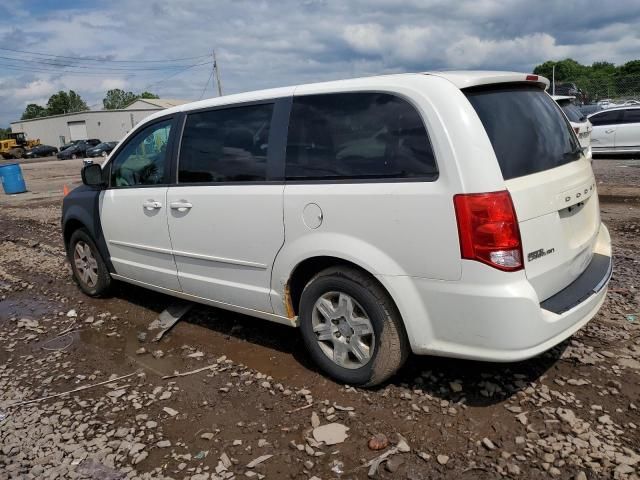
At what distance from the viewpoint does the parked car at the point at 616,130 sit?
47.4ft

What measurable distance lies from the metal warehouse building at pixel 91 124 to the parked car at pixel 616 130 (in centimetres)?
6280

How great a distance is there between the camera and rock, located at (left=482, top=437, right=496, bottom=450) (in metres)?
2.73

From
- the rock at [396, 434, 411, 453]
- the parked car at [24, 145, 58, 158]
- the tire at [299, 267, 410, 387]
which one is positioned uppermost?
the parked car at [24, 145, 58, 158]

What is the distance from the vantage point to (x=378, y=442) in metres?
2.83

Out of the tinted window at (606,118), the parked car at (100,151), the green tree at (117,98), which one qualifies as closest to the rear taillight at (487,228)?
the tinted window at (606,118)

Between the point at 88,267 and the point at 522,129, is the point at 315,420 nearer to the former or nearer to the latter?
the point at 522,129

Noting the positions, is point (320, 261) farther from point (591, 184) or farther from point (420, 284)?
point (591, 184)

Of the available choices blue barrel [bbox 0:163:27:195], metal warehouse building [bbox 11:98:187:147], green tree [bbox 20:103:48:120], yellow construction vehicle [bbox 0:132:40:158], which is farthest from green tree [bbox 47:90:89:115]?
blue barrel [bbox 0:163:27:195]

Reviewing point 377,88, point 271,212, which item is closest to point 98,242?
point 271,212

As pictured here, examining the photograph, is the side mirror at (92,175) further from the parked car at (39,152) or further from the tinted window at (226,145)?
the parked car at (39,152)

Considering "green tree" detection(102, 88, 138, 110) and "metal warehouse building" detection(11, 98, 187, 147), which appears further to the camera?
"green tree" detection(102, 88, 138, 110)

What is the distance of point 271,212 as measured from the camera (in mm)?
3455

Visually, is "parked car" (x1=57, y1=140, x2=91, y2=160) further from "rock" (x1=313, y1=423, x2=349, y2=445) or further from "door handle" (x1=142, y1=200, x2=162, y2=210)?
"rock" (x1=313, y1=423, x2=349, y2=445)

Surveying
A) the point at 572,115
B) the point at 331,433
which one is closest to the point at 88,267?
the point at 331,433
